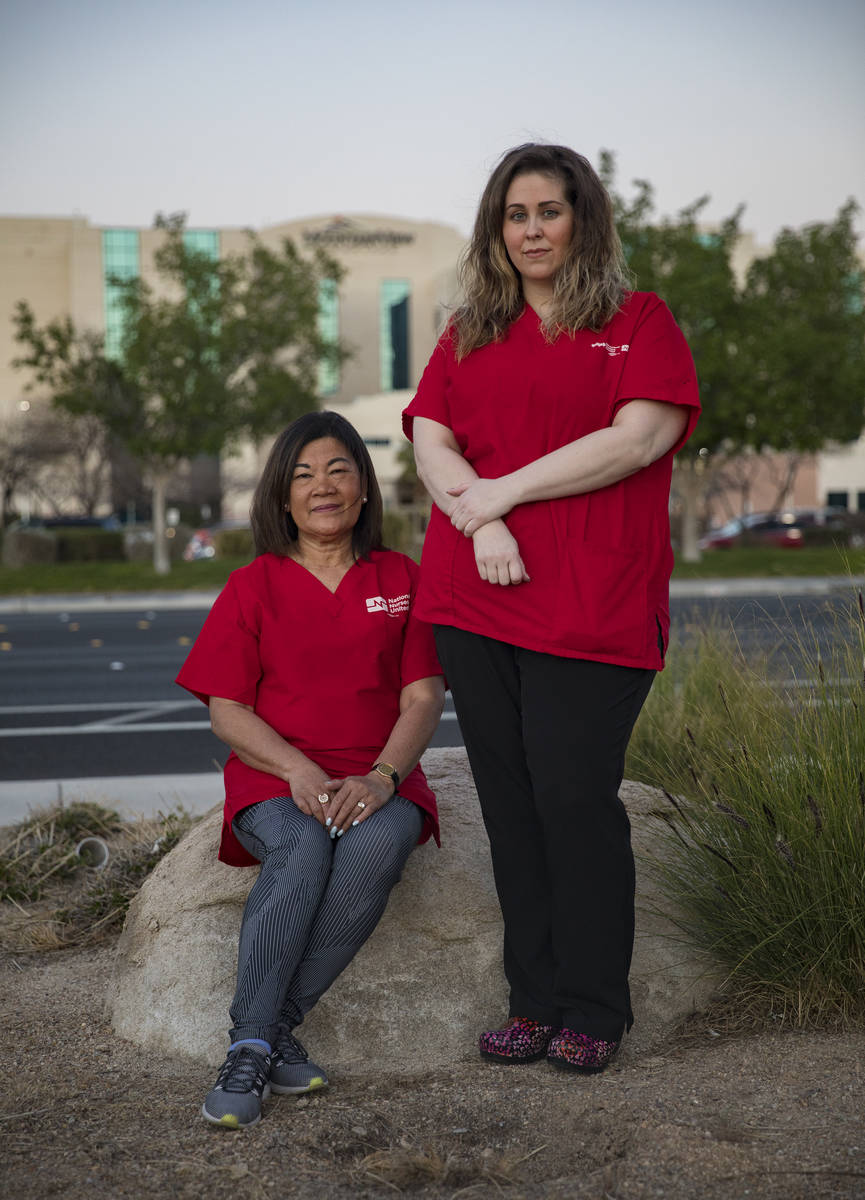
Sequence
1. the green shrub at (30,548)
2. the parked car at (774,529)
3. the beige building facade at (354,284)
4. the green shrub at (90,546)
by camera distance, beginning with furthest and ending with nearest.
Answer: the beige building facade at (354,284), the parked car at (774,529), the green shrub at (90,546), the green shrub at (30,548)

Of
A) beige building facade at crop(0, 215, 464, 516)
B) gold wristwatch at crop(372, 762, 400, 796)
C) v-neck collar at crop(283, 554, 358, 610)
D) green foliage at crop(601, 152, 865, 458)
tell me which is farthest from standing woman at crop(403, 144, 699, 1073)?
beige building facade at crop(0, 215, 464, 516)

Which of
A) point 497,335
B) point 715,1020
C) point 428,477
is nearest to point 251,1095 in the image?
point 715,1020

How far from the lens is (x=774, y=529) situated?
40594mm

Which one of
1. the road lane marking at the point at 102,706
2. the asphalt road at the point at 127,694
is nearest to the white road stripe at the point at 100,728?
the asphalt road at the point at 127,694

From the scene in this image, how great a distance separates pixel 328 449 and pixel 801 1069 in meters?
1.91

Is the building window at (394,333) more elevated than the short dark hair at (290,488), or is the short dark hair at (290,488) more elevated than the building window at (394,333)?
the building window at (394,333)

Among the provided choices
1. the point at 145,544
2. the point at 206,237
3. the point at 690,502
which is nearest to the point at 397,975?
the point at 690,502

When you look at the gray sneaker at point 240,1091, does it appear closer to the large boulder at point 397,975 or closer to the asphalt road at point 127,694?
the large boulder at point 397,975

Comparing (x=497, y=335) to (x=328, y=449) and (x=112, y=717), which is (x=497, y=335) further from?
(x=112, y=717)

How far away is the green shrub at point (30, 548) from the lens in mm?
28141

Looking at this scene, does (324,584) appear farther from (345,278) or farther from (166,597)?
(345,278)

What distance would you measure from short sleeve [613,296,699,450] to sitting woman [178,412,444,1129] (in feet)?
2.67

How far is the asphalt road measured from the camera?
449 centimetres

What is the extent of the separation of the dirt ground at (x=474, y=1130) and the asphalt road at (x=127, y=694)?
1427mm
